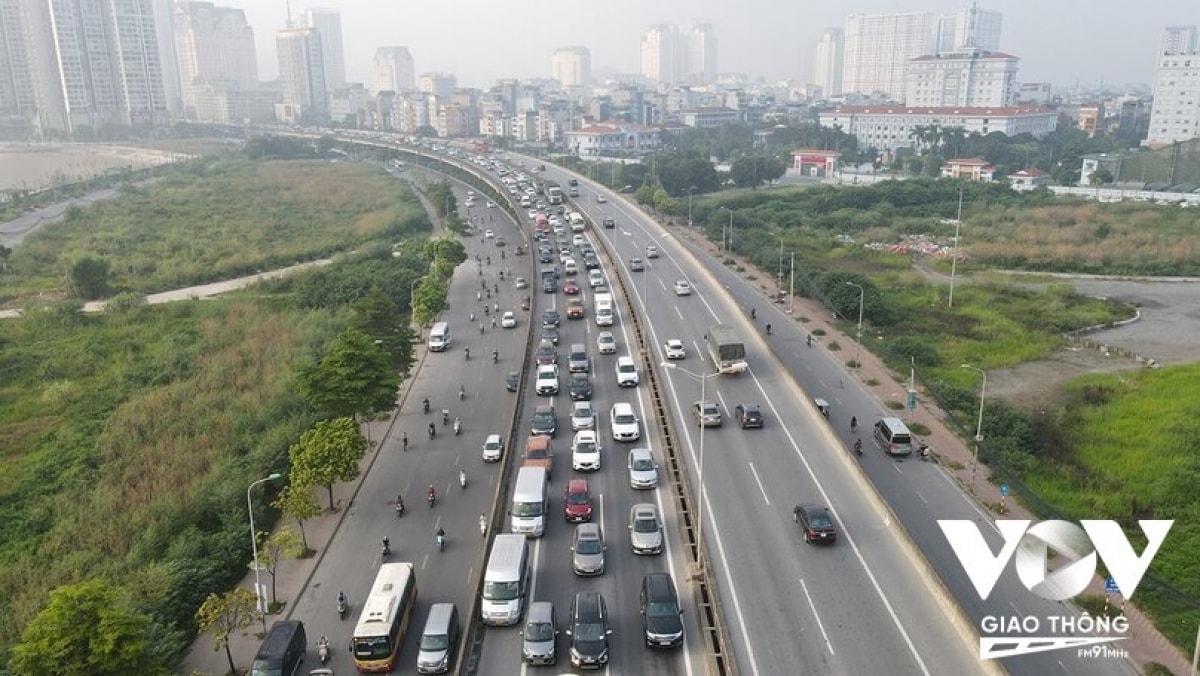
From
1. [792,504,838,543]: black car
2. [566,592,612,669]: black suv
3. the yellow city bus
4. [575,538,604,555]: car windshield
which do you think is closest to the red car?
[575,538,604,555]: car windshield

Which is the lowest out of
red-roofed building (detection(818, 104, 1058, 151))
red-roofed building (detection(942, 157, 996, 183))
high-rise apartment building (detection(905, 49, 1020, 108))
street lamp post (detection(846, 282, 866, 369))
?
street lamp post (detection(846, 282, 866, 369))

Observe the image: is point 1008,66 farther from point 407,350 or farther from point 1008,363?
point 407,350

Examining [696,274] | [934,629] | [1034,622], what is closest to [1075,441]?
[1034,622]

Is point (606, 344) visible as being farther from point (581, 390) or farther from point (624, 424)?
point (624, 424)

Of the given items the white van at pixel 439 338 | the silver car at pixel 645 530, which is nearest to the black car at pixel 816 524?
the silver car at pixel 645 530

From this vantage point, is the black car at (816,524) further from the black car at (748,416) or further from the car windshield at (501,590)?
the car windshield at (501,590)

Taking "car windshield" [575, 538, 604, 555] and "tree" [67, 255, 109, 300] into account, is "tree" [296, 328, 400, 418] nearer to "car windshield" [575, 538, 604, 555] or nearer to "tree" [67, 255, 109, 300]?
"car windshield" [575, 538, 604, 555]

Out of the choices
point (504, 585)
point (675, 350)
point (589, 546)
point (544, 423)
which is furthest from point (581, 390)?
point (504, 585)
